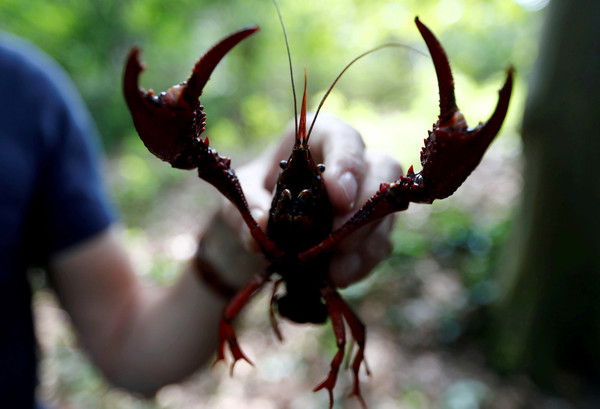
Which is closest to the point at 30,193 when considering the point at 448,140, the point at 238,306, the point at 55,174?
the point at 55,174

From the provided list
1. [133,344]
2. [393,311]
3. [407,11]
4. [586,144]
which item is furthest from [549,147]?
[407,11]

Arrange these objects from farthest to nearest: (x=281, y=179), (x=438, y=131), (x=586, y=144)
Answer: (x=586, y=144), (x=281, y=179), (x=438, y=131)

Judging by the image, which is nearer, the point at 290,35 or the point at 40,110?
the point at 40,110

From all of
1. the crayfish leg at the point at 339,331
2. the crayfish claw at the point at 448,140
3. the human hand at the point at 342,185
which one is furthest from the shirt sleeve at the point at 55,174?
the crayfish claw at the point at 448,140

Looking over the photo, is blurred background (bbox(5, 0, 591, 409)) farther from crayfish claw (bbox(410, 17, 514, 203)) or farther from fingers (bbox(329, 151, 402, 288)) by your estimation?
fingers (bbox(329, 151, 402, 288))

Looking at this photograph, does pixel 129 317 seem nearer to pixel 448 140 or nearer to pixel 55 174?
pixel 55 174

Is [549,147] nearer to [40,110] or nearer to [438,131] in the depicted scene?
[438,131]

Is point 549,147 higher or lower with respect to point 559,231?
higher
